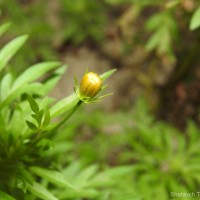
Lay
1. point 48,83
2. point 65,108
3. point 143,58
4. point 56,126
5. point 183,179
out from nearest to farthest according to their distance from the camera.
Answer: point 56,126 < point 65,108 < point 48,83 < point 183,179 < point 143,58

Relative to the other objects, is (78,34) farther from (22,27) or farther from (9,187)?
(9,187)

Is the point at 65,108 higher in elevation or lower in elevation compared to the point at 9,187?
higher

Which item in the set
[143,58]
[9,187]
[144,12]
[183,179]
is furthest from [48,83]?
[144,12]

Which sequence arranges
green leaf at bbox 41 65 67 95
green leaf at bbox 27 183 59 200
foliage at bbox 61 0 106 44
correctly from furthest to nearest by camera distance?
foliage at bbox 61 0 106 44, green leaf at bbox 41 65 67 95, green leaf at bbox 27 183 59 200

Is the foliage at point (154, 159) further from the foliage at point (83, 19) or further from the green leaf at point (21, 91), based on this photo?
the foliage at point (83, 19)

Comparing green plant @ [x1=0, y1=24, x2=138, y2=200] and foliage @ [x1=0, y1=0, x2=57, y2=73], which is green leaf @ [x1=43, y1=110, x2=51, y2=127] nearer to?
green plant @ [x1=0, y1=24, x2=138, y2=200]

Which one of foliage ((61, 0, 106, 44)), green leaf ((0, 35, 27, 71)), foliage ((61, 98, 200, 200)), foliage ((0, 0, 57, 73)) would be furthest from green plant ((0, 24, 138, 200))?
foliage ((61, 0, 106, 44))

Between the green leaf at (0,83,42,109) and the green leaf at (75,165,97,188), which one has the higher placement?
the green leaf at (0,83,42,109)

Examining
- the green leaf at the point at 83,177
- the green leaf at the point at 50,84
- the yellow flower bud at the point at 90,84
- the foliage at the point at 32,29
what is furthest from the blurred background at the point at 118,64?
the yellow flower bud at the point at 90,84
